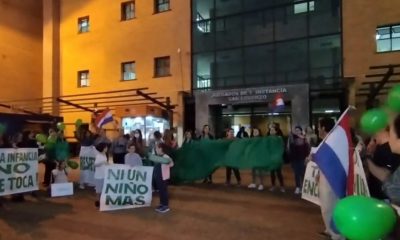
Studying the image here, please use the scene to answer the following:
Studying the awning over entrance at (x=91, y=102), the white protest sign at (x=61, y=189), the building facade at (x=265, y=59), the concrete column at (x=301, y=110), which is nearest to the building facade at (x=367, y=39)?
the building facade at (x=265, y=59)

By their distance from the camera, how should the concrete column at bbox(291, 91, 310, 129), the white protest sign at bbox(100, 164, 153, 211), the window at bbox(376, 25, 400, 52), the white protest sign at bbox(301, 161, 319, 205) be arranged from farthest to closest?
the concrete column at bbox(291, 91, 310, 129), the window at bbox(376, 25, 400, 52), the white protest sign at bbox(100, 164, 153, 211), the white protest sign at bbox(301, 161, 319, 205)

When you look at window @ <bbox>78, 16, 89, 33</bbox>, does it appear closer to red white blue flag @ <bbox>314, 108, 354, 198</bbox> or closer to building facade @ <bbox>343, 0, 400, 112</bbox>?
building facade @ <bbox>343, 0, 400, 112</bbox>

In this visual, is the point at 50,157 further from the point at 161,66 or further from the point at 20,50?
the point at 20,50

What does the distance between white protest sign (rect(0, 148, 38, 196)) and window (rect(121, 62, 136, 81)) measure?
14.0 meters

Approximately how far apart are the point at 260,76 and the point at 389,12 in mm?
6373

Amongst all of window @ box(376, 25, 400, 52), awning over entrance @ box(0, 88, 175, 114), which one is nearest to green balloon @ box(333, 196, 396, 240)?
window @ box(376, 25, 400, 52)

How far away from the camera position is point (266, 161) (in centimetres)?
1033

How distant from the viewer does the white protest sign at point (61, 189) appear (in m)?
9.73

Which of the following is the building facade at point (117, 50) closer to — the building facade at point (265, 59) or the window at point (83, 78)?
the window at point (83, 78)

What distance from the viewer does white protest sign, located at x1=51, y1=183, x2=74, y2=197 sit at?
973cm

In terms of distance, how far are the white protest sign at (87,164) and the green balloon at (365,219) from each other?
9433mm

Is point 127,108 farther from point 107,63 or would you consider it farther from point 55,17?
point 55,17

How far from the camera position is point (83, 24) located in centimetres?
2525

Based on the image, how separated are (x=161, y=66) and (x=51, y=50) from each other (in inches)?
354
